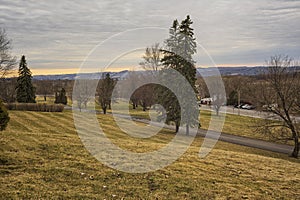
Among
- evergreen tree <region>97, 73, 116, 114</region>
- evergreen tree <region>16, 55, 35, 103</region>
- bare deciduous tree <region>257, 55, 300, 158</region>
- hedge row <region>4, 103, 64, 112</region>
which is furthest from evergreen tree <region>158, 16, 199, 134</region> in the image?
evergreen tree <region>16, 55, 35, 103</region>

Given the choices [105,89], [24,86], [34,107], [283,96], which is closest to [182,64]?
[283,96]

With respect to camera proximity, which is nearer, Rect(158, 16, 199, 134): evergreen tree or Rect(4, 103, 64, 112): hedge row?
Rect(158, 16, 199, 134): evergreen tree

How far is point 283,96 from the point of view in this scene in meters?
20.0

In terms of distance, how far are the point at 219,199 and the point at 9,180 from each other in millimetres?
5330

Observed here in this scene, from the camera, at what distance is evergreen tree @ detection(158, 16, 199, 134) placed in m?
26.5

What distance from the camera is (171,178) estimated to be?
7934mm

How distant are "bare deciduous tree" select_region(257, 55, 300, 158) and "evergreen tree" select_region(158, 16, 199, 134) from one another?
7292 mm

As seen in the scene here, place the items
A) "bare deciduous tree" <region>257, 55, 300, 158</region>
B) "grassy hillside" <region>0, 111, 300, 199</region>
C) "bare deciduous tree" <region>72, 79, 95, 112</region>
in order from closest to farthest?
"grassy hillside" <region>0, 111, 300, 199</region>, "bare deciduous tree" <region>257, 55, 300, 158</region>, "bare deciduous tree" <region>72, 79, 95, 112</region>

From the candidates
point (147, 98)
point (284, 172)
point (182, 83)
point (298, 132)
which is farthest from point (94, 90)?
point (284, 172)

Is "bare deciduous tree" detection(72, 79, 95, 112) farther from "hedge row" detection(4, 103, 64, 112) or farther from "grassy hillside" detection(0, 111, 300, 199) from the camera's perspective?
"grassy hillside" detection(0, 111, 300, 199)

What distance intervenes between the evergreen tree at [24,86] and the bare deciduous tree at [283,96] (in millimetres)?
37178

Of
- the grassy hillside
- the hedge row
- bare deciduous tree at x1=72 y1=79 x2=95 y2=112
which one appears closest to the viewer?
the grassy hillside

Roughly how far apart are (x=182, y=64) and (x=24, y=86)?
30.0 m

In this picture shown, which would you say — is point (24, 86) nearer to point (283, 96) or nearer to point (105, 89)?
point (105, 89)
